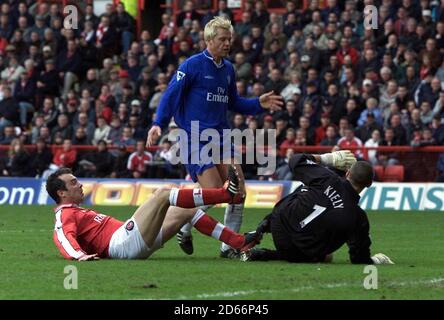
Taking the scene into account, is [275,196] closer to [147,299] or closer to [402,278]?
[402,278]

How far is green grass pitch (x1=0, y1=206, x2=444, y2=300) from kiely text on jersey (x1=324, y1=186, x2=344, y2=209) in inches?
22.8

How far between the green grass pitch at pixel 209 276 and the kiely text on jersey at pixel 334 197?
58cm

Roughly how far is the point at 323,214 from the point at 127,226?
6.15 ft

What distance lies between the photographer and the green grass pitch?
360 inches

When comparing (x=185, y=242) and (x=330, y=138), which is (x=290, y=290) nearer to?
(x=185, y=242)

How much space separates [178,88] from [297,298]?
4017 millimetres

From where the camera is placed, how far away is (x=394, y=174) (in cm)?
2250

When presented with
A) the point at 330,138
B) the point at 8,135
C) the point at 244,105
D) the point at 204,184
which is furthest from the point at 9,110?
the point at 204,184

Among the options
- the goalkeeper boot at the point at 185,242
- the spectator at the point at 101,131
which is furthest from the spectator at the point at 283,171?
the goalkeeper boot at the point at 185,242

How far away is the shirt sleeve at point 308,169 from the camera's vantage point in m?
11.1

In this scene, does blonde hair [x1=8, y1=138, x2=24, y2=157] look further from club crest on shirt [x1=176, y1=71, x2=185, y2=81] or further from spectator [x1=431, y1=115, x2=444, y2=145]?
club crest on shirt [x1=176, y1=71, x2=185, y2=81]

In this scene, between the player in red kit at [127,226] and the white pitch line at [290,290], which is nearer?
the white pitch line at [290,290]

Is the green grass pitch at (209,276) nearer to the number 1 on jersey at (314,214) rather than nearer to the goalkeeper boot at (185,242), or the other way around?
the goalkeeper boot at (185,242)
